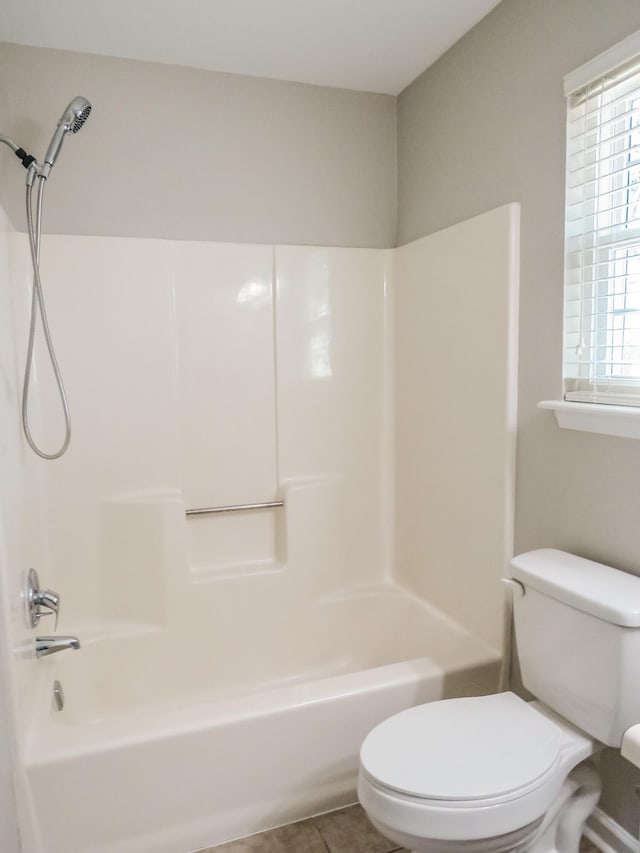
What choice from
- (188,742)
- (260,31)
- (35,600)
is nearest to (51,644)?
(35,600)

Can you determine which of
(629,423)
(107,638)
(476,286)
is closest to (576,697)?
(629,423)

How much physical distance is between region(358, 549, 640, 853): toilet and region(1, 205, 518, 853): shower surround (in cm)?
31

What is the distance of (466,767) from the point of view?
4.18 ft

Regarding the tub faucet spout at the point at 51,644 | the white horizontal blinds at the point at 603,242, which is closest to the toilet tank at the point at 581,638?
the white horizontal blinds at the point at 603,242

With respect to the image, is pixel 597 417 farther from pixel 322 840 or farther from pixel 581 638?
pixel 322 840

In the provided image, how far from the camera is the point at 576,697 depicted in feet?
4.66

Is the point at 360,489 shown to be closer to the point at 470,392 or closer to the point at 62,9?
the point at 470,392

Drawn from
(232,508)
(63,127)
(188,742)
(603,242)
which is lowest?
(188,742)

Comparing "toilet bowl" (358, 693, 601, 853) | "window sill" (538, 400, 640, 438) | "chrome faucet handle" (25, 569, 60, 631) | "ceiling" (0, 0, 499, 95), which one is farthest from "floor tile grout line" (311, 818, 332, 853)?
"ceiling" (0, 0, 499, 95)

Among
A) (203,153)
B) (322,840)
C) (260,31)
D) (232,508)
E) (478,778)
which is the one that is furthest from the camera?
(232,508)

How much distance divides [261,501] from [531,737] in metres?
1.31

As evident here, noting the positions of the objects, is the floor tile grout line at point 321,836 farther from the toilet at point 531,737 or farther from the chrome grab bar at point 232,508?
the chrome grab bar at point 232,508

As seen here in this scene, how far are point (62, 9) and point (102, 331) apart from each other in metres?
0.98

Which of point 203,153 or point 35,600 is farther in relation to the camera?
point 203,153
